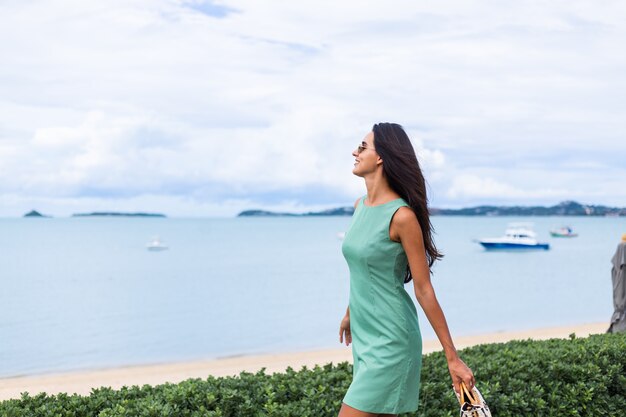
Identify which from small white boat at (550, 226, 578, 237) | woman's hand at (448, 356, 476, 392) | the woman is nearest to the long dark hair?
the woman

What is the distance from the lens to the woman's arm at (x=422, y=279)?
3469 mm

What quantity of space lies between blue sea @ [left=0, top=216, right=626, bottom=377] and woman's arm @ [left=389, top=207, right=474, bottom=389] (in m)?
19.3

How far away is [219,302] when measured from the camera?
39.8m

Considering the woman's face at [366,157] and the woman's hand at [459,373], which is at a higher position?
the woman's face at [366,157]

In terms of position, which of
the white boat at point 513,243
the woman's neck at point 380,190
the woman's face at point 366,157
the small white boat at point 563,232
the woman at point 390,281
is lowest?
the small white boat at point 563,232

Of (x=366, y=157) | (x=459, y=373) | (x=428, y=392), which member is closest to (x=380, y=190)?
(x=366, y=157)

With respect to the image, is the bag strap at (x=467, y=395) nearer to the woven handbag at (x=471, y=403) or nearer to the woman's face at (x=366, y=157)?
the woven handbag at (x=471, y=403)

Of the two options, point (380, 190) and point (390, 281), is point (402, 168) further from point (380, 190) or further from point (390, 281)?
point (390, 281)

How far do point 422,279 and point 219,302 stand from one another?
37.0 m

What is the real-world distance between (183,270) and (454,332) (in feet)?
119

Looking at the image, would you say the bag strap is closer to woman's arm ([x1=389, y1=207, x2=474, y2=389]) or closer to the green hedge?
woman's arm ([x1=389, y1=207, x2=474, y2=389])

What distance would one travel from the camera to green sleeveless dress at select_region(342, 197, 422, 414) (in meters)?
3.49

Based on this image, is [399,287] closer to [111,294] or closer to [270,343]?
[270,343]

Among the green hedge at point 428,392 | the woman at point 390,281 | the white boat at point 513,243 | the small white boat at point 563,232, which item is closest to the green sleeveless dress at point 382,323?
the woman at point 390,281
